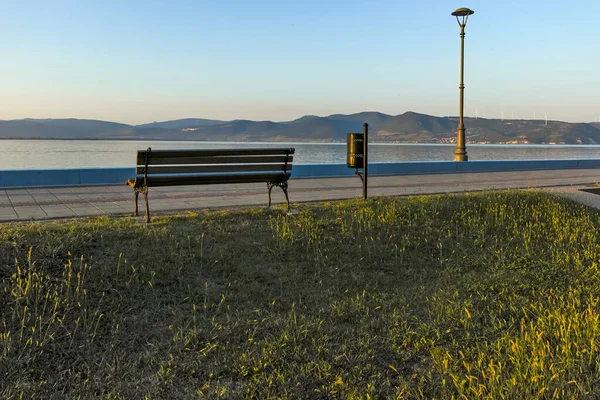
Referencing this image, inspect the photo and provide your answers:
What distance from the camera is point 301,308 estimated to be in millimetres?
4266

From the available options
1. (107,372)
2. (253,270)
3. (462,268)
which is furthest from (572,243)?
(107,372)

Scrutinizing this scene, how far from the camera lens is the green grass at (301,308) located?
121 inches

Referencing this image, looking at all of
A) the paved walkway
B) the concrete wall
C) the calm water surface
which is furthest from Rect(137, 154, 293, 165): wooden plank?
the calm water surface

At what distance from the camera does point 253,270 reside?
496 cm

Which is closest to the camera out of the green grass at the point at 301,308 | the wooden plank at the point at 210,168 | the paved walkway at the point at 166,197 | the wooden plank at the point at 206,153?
the green grass at the point at 301,308

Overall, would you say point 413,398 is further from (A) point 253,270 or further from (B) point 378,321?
(A) point 253,270

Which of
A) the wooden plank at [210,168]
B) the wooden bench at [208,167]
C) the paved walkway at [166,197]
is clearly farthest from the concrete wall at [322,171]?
the wooden plank at [210,168]

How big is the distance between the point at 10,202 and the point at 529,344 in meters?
9.39

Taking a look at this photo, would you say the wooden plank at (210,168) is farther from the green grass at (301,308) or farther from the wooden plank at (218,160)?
the green grass at (301,308)

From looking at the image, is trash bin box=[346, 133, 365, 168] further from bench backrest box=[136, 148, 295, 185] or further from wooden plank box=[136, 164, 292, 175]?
wooden plank box=[136, 164, 292, 175]

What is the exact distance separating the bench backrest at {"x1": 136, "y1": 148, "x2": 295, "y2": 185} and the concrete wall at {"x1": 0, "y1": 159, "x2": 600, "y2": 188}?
7.27 m

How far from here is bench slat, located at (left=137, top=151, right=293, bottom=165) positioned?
6477mm

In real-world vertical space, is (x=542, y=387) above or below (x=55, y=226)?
below

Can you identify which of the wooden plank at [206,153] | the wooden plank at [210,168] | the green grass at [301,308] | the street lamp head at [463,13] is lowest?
the green grass at [301,308]
